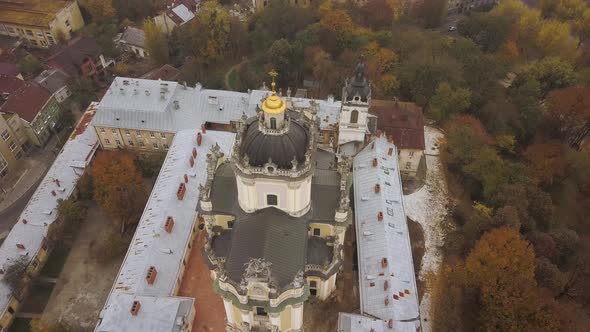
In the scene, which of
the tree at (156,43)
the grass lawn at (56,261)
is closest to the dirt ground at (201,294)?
the grass lawn at (56,261)

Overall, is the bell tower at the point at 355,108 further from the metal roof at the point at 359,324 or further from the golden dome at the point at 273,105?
the metal roof at the point at 359,324

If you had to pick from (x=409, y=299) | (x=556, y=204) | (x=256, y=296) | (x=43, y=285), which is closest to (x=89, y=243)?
(x=43, y=285)

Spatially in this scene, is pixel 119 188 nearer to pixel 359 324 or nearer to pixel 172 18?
pixel 359 324

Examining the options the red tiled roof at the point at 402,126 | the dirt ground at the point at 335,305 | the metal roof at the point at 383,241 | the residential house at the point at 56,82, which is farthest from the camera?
the residential house at the point at 56,82

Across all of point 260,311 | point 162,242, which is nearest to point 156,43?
point 162,242

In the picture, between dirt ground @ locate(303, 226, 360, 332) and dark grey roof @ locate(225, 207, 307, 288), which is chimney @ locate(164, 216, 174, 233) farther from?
dirt ground @ locate(303, 226, 360, 332)

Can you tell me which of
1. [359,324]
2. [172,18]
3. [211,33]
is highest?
[211,33]
